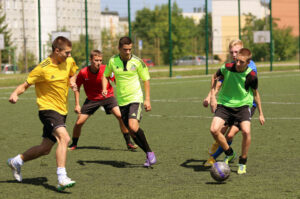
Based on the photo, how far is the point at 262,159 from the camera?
8469 mm

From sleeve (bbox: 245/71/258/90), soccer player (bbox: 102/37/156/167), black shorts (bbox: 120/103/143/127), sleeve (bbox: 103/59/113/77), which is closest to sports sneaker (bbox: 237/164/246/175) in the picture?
sleeve (bbox: 245/71/258/90)

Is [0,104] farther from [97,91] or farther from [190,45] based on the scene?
[190,45]

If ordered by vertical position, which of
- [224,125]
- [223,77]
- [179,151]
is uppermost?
[223,77]

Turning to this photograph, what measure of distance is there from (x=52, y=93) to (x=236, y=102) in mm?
2326

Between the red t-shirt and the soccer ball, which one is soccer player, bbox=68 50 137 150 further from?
the soccer ball

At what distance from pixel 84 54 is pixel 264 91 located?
10.3 m

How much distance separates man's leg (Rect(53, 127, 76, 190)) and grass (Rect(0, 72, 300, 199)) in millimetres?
132

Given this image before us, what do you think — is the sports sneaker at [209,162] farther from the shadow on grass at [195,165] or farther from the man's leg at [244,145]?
the man's leg at [244,145]

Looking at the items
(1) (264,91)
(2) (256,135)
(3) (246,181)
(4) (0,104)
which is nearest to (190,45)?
(1) (264,91)

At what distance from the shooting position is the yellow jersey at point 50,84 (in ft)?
22.9

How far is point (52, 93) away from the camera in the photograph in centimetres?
707

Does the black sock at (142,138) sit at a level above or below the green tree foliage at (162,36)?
below

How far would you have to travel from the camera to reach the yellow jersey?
6.99 metres

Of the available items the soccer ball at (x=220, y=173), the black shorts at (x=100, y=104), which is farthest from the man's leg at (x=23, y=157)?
the black shorts at (x=100, y=104)
